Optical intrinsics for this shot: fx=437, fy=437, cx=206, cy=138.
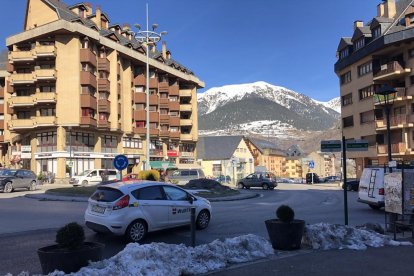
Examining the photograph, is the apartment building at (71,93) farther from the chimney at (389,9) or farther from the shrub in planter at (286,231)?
the shrub in planter at (286,231)

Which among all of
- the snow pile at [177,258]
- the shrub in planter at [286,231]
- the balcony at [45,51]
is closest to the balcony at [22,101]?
the balcony at [45,51]

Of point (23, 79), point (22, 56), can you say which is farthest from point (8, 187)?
point (22, 56)

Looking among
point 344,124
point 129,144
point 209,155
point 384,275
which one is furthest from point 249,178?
point 209,155

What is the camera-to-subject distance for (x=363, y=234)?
10.3m

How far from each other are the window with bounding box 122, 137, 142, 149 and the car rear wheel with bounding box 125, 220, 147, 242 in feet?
176

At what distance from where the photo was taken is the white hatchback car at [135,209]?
1069 centimetres

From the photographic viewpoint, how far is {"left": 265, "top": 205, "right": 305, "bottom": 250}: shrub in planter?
938cm

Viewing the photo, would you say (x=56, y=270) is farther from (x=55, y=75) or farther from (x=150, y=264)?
(x=55, y=75)

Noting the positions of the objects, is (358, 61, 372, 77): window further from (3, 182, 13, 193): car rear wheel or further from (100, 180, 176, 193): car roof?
(100, 180, 176, 193): car roof

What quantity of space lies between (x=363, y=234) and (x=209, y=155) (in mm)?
83736

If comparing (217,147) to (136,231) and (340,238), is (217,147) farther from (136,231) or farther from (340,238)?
(340,238)

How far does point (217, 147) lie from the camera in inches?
3755

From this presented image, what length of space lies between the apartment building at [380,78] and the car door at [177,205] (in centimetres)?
4128

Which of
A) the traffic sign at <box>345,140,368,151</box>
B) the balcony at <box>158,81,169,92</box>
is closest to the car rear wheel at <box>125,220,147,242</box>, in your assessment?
the traffic sign at <box>345,140,368,151</box>
